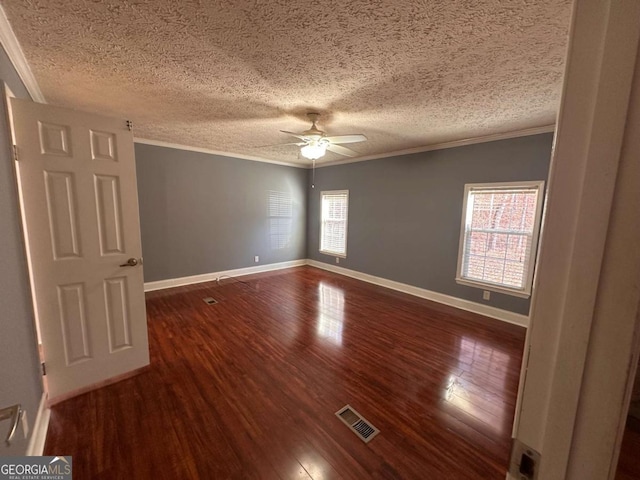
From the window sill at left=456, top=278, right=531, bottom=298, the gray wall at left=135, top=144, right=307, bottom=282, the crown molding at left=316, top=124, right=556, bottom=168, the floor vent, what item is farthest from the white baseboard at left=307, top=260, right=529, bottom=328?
the crown molding at left=316, top=124, right=556, bottom=168

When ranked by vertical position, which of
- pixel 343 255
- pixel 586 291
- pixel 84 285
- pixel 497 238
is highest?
pixel 586 291

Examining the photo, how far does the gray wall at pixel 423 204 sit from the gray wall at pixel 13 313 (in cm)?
453

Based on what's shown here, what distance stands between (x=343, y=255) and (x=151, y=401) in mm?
4297

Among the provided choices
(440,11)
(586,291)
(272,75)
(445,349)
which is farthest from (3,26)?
(445,349)

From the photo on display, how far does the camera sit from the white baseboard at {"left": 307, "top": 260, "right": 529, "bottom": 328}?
3.49 meters

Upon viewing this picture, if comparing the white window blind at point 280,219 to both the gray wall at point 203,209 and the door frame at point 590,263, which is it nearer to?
the gray wall at point 203,209

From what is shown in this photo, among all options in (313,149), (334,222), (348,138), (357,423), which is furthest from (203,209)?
(357,423)

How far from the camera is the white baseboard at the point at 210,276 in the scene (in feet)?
14.7

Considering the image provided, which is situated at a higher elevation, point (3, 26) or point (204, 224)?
point (3, 26)

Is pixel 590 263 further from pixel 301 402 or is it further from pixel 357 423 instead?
pixel 301 402

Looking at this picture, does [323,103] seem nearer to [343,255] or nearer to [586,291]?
[586,291]

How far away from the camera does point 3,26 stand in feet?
4.98

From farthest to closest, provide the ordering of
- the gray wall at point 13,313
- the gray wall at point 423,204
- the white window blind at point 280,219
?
the white window blind at point 280,219 < the gray wall at point 423,204 < the gray wall at point 13,313

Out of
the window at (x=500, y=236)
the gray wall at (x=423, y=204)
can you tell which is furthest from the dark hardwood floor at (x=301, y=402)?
the gray wall at (x=423, y=204)
